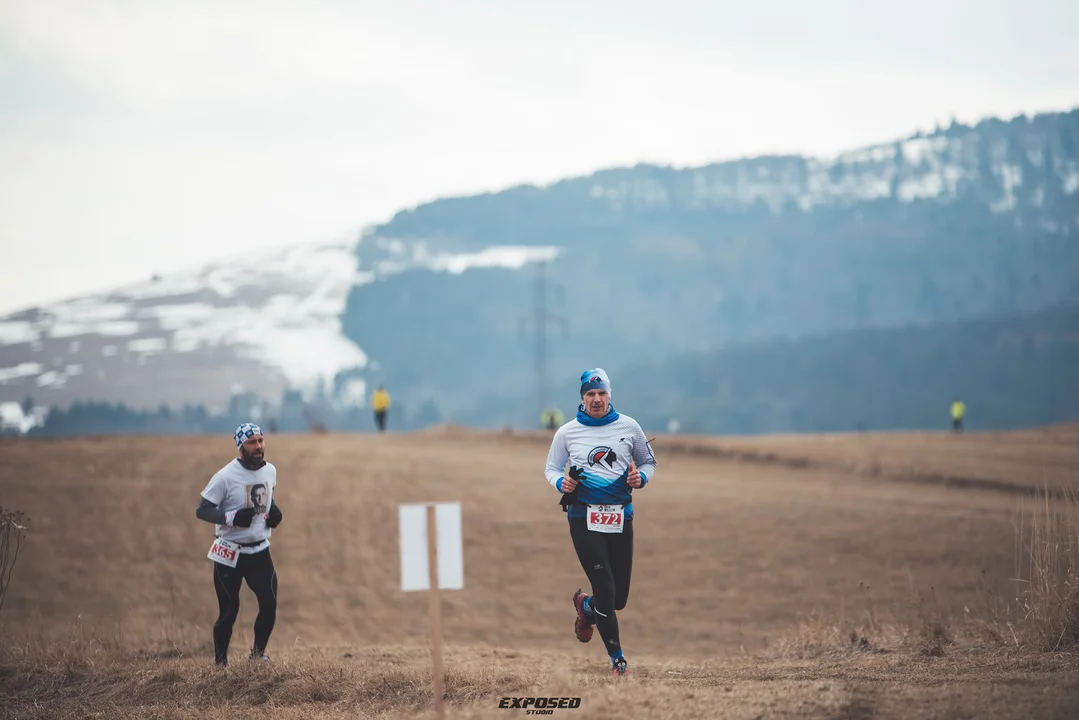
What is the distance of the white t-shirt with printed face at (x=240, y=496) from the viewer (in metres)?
11.2

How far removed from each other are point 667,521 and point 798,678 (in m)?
19.2

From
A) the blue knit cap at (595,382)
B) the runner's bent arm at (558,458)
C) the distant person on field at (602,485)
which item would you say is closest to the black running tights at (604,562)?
the distant person on field at (602,485)

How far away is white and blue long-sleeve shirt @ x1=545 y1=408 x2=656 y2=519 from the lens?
32.8 ft

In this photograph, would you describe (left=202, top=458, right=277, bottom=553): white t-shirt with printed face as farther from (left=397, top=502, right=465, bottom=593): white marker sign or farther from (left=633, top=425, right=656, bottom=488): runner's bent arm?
(left=397, top=502, right=465, bottom=593): white marker sign

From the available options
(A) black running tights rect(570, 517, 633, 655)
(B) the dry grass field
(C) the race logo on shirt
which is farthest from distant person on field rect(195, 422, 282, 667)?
(C) the race logo on shirt

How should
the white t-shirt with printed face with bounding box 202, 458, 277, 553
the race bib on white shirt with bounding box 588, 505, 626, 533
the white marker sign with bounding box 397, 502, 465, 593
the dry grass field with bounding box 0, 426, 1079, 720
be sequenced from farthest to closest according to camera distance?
the white t-shirt with printed face with bounding box 202, 458, 277, 553 < the race bib on white shirt with bounding box 588, 505, 626, 533 < the dry grass field with bounding box 0, 426, 1079, 720 < the white marker sign with bounding box 397, 502, 465, 593

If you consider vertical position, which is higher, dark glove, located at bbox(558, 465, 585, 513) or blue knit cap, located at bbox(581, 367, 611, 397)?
blue knit cap, located at bbox(581, 367, 611, 397)

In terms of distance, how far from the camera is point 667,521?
28.9m

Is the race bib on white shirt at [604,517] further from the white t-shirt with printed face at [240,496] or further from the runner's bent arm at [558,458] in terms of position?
the white t-shirt with printed face at [240,496]

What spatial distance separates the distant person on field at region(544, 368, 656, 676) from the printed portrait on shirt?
2.85m

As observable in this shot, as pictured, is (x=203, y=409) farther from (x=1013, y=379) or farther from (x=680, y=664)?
(x=680, y=664)

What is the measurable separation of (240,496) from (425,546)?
3672 millimetres

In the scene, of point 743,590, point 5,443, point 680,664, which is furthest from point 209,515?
point 5,443

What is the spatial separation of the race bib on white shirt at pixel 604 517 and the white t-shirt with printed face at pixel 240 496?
308cm
